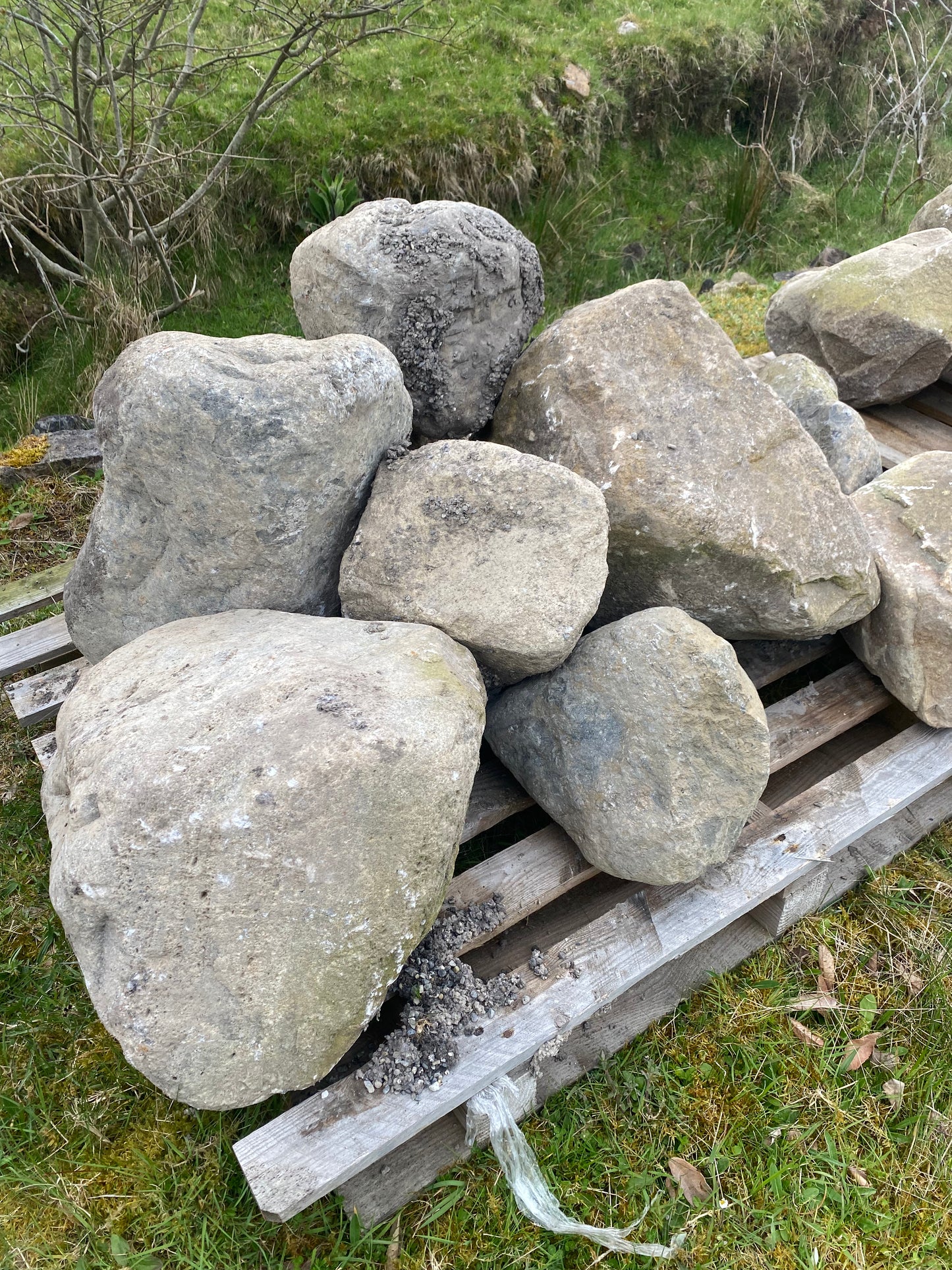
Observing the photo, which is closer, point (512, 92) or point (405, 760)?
point (405, 760)

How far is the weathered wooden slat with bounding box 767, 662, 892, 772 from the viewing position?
2193 millimetres

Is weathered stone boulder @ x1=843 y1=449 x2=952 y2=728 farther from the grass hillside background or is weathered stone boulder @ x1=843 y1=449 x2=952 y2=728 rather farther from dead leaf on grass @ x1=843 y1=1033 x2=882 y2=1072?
dead leaf on grass @ x1=843 y1=1033 x2=882 y2=1072

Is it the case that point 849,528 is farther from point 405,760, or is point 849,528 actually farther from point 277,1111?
point 277,1111

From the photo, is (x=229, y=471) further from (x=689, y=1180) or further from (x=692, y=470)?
(x=689, y=1180)

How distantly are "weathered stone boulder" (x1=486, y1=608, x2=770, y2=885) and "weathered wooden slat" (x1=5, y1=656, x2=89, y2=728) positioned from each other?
4.43ft

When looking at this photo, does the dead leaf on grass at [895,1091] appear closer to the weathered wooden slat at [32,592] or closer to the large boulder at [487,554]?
the large boulder at [487,554]

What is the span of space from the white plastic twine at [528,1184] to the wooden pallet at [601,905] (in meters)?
0.06

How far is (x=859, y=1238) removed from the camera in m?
1.63

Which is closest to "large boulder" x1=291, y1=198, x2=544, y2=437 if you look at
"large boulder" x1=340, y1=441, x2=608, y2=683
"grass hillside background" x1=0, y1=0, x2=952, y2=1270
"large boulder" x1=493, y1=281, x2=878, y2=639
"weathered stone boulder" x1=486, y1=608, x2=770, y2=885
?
"large boulder" x1=493, y1=281, x2=878, y2=639

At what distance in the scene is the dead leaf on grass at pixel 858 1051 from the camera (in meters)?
1.85

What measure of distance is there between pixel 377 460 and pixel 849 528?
1.09m

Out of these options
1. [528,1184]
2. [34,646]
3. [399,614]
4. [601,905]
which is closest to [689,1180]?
[528,1184]

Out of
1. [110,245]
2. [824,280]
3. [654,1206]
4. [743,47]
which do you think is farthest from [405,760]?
[743,47]

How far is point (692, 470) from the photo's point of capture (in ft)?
6.25
